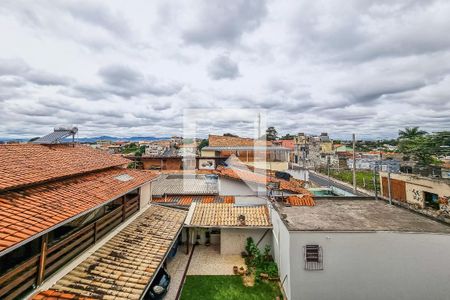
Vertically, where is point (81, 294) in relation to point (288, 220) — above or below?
below

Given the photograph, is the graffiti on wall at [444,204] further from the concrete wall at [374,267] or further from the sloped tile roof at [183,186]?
the sloped tile roof at [183,186]

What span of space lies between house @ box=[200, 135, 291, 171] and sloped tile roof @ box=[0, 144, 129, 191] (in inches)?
838

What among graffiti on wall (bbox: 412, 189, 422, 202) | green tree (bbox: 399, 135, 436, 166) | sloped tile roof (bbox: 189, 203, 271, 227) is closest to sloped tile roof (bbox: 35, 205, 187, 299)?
sloped tile roof (bbox: 189, 203, 271, 227)

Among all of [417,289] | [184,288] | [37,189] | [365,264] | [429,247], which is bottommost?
[184,288]

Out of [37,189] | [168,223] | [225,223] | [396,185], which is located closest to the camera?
[37,189]

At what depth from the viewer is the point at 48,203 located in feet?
24.9

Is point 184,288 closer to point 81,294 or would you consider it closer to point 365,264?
point 81,294

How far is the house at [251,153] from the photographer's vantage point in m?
33.9

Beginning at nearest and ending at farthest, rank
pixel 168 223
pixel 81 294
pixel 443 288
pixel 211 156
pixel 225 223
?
pixel 81 294, pixel 443 288, pixel 168 223, pixel 225 223, pixel 211 156

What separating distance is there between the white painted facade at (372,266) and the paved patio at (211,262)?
15.5 feet

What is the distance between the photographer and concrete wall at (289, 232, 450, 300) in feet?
32.2

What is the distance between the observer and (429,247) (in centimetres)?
982

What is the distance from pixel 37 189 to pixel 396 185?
103ft

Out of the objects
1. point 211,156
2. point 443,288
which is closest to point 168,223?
point 443,288
